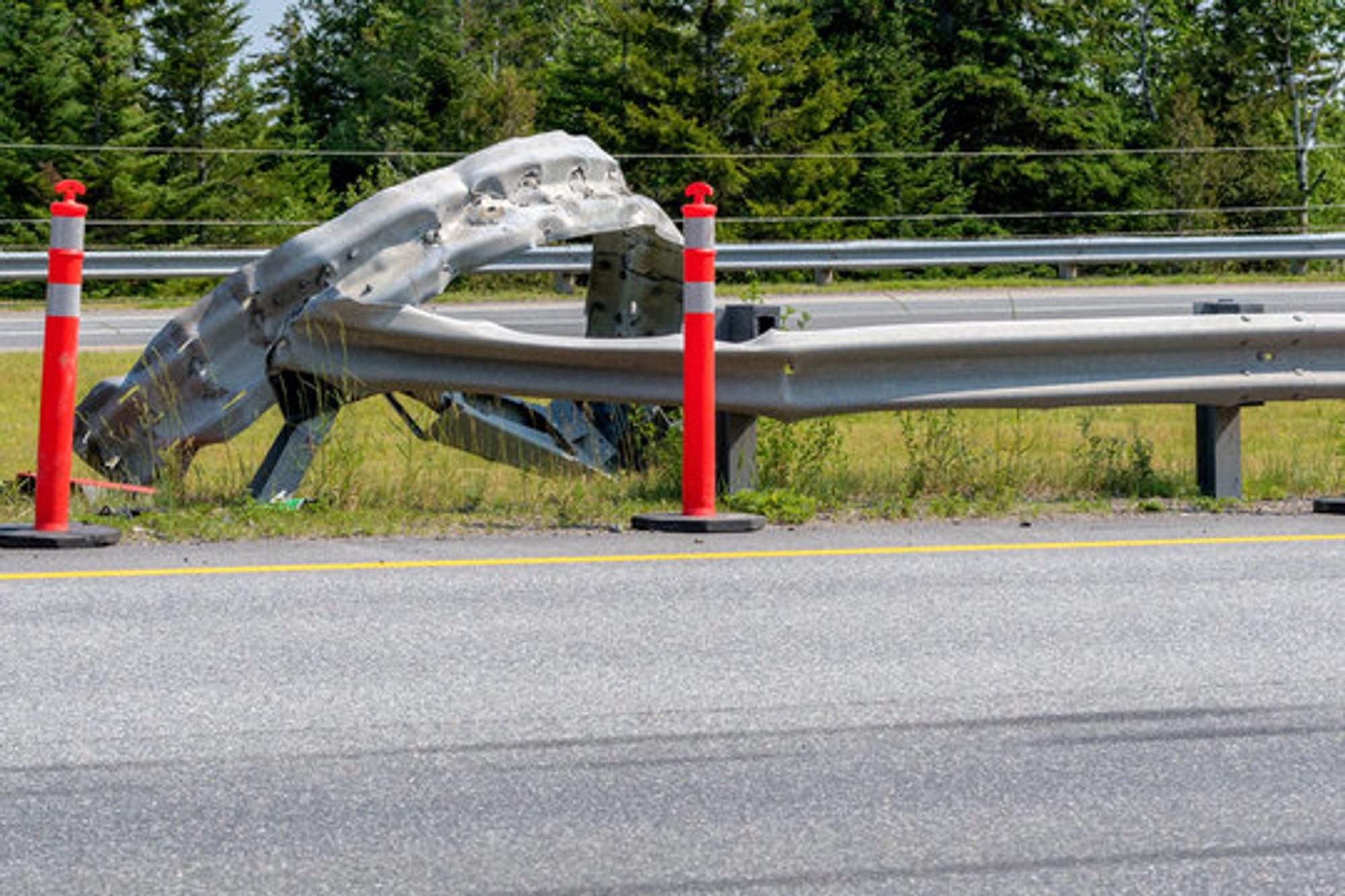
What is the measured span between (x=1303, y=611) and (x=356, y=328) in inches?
169

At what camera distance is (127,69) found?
48.8m

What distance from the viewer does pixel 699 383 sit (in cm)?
864

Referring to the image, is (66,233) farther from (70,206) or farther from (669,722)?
Result: (669,722)

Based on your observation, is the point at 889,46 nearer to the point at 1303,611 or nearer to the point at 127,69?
the point at 127,69

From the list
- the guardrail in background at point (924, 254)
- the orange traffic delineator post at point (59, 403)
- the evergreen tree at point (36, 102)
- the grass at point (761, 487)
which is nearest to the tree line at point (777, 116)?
the evergreen tree at point (36, 102)

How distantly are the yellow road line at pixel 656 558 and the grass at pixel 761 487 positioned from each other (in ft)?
2.70

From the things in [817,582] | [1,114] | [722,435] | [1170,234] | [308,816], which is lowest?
[308,816]

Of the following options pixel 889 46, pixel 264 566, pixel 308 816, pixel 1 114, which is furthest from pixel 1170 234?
pixel 308 816

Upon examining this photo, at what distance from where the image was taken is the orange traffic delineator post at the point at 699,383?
8.62m

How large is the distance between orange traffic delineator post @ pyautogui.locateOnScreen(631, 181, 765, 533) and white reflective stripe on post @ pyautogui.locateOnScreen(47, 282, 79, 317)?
8.41 feet

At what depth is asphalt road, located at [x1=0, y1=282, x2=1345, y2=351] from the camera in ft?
68.8

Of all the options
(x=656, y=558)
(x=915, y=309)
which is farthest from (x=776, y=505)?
(x=915, y=309)

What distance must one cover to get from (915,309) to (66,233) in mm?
16140

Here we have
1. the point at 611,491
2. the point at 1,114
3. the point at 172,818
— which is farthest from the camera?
the point at 1,114
